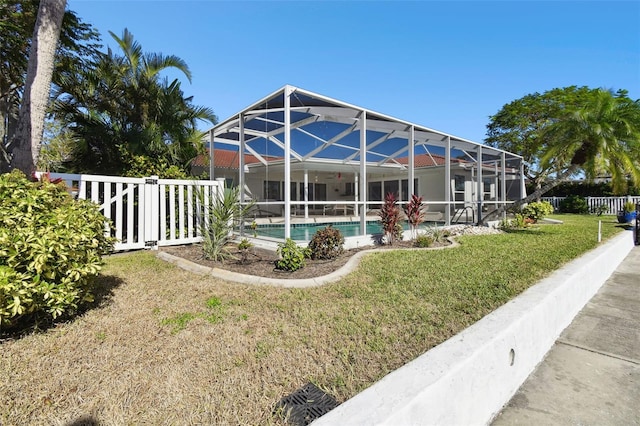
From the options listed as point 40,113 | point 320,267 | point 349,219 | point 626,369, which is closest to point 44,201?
point 40,113

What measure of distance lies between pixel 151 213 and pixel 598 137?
14126 millimetres

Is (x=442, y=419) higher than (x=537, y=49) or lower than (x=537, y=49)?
lower

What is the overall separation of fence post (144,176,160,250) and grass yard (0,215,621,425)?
2185 millimetres

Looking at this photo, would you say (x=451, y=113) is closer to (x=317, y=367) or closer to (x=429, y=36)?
(x=429, y=36)

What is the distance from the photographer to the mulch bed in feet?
18.0

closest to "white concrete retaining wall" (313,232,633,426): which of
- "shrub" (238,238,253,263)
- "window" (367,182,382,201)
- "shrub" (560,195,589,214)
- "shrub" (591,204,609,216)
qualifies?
"shrub" (238,238,253,263)

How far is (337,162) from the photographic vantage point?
Result: 1509 cm

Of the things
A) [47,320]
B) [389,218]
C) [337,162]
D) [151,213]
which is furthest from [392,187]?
[47,320]

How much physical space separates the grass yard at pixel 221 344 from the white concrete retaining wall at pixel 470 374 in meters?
0.38

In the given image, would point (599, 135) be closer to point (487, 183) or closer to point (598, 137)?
point (598, 137)

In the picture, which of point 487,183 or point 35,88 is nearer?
point 35,88

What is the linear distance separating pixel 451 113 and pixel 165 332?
59.7 ft

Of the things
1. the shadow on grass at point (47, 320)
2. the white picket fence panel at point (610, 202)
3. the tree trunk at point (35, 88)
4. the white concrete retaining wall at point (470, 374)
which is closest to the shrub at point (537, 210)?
the white concrete retaining wall at point (470, 374)

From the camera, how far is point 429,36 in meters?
10.6
